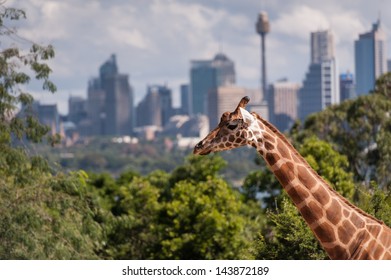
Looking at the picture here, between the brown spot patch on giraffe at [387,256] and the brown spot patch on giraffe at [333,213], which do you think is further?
the brown spot patch on giraffe at [333,213]

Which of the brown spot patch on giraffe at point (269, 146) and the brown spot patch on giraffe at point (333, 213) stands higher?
the brown spot patch on giraffe at point (269, 146)

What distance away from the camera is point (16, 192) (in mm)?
21578

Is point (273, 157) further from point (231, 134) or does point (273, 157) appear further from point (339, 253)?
point (339, 253)

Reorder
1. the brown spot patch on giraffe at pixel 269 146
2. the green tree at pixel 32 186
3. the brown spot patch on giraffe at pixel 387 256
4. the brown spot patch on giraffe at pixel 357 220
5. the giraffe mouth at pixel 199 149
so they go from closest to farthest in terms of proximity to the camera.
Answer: the brown spot patch on giraffe at pixel 387 256
the giraffe mouth at pixel 199 149
the brown spot patch on giraffe at pixel 357 220
the brown spot patch on giraffe at pixel 269 146
the green tree at pixel 32 186

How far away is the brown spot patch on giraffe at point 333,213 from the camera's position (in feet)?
38.1

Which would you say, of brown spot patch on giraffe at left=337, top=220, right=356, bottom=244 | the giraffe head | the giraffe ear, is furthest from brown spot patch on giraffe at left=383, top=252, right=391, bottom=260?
the giraffe ear

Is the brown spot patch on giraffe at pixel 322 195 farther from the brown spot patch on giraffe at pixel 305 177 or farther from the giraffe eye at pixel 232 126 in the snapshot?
the giraffe eye at pixel 232 126

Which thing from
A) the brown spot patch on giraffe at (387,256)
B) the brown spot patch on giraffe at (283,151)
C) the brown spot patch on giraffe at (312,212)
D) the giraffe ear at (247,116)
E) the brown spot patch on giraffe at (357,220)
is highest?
the giraffe ear at (247,116)

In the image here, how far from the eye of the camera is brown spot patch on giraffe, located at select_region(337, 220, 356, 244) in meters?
11.6

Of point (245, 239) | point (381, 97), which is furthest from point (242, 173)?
point (245, 239)

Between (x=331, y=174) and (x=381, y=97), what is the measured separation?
14514 millimetres

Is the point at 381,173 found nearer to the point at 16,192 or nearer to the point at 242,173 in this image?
the point at 16,192

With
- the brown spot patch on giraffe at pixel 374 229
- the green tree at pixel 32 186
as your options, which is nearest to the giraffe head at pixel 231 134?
the brown spot patch on giraffe at pixel 374 229

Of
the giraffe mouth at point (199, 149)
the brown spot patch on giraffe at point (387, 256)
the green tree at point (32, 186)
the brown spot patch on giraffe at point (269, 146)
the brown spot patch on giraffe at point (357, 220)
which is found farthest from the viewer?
the green tree at point (32, 186)
